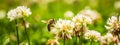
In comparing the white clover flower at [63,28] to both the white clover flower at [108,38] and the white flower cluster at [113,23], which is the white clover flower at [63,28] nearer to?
the white flower cluster at [113,23]

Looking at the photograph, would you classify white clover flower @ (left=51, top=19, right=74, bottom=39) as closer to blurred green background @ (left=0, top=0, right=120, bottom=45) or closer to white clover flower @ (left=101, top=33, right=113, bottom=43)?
white clover flower @ (left=101, top=33, right=113, bottom=43)

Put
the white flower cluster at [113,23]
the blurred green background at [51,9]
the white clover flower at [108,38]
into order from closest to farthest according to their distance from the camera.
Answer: the white flower cluster at [113,23]
the white clover flower at [108,38]
the blurred green background at [51,9]

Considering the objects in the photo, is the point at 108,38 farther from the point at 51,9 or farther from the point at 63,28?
the point at 51,9

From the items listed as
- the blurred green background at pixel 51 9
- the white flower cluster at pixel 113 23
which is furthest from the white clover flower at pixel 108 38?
the blurred green background at pixel 51 9

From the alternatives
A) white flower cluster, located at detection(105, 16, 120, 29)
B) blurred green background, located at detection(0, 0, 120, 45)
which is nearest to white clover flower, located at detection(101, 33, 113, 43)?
white flower cluster, located at detection(105, 16, 120, 29)

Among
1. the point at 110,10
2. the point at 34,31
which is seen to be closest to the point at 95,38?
the point at 34,31

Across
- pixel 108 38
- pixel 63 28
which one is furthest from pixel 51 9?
pixel 63 28

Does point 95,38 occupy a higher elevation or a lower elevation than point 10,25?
lower

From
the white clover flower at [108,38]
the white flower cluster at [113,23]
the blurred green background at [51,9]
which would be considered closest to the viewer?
the white flower cluster at [113,23]

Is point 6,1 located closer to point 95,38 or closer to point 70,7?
point 70,7

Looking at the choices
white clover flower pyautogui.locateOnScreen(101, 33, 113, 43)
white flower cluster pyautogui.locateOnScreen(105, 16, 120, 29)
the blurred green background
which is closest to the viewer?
white flower cluster pyautogui.locateOnScreen(105, 16, 120, 29)

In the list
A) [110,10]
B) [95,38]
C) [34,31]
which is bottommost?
[95,38]
